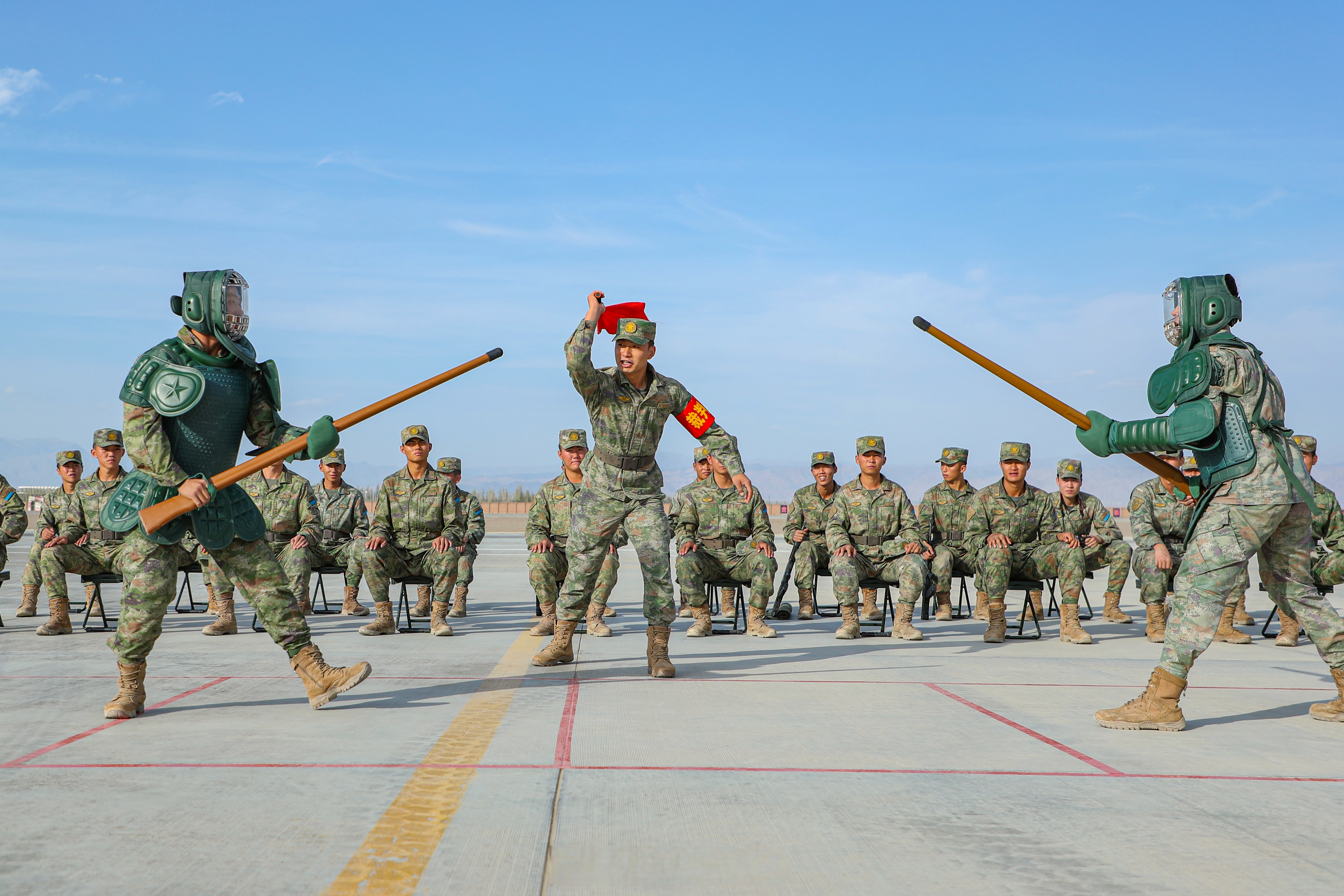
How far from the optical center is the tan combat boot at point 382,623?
9.21 metres

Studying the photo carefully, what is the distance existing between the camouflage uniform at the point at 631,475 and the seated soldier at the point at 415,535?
2.76 metres

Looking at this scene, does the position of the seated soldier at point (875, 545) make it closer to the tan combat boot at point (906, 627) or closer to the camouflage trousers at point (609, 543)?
the tan combat boot at point (906, 627)

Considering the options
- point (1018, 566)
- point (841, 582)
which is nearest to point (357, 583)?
point (841, 582)

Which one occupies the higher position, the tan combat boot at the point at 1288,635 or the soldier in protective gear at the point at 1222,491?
the soldier in protective gear at the point at 1222,491

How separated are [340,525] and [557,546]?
3096 millimetres

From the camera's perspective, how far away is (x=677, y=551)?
9.84 m

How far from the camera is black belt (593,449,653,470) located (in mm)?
6973

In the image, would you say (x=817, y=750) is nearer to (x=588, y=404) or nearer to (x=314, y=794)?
(x=314, y=794)

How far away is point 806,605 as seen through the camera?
11.5m

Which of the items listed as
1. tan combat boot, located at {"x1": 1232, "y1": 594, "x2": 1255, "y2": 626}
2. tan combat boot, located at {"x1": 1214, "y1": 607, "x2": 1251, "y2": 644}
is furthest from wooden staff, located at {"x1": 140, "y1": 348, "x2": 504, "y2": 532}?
tan combat boot, located at {"x1": 1232, "y1": 594, "x2": 1255, "y2": 626}

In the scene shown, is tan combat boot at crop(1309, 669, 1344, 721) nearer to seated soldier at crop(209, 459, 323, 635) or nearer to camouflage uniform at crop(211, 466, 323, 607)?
seated soldier at crop(209, 459, 323, 635)

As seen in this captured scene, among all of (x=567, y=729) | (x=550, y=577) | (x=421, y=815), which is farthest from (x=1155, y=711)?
(x=550, y=577)

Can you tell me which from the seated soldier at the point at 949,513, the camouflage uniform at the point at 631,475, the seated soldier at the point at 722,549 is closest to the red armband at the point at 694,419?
the camouflage uniform at the point at 631,475

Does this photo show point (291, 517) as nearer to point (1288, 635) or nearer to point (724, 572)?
point (724, 572)
